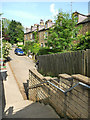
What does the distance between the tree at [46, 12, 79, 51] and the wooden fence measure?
113 inches

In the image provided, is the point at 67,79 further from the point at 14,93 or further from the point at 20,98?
the point at 14,93

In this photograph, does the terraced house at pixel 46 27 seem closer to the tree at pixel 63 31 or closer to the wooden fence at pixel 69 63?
the tree at pixel 63 31

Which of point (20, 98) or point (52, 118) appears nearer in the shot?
point (52, 118)

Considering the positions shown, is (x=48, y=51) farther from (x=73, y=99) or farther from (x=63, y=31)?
(x=73, y=99)

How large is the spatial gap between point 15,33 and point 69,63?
5101 centimetres

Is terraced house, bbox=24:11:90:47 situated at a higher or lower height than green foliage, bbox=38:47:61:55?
higher

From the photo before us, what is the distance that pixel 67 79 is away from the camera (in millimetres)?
3828

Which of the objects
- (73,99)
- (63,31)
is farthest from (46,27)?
(73,99)

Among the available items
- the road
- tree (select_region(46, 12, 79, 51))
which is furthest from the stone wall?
tree (select_region(46, 12, 79, 51))

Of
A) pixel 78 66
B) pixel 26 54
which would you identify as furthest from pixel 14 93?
pixel 26 54

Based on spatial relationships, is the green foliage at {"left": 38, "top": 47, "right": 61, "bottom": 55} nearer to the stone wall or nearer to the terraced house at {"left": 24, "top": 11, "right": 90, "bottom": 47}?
the terraced house at {"left": 24, "top": 11, "right": 90, "bottom": 47}

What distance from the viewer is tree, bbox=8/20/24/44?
5181cm

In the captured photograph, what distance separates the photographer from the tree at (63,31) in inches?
482

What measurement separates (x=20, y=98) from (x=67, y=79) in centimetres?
536
